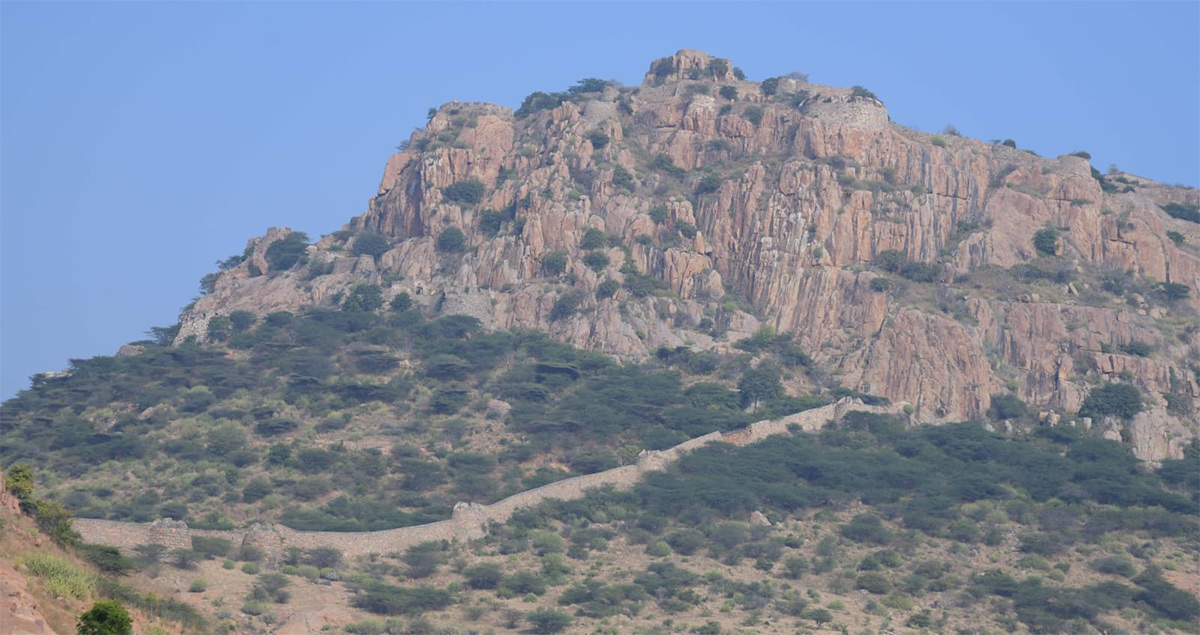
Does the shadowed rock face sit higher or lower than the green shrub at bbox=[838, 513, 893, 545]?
higher

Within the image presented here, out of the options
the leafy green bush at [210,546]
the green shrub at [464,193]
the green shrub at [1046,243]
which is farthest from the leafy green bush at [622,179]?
the leafy green bush at [210,546]

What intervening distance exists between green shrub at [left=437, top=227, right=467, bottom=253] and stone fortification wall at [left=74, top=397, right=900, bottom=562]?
24978mm

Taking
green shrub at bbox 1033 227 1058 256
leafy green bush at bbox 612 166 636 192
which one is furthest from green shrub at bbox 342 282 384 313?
green shrub at bbox 1033 227 1058 256

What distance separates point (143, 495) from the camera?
7788 centimetres

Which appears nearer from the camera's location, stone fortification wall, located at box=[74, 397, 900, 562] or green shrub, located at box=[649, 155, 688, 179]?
stone fortification wall, located at box=[74, 397, 900, 562]

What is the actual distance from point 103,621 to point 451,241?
74.1 metres

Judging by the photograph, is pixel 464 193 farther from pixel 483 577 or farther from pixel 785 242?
pixel 483 577

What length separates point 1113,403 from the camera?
304 ft

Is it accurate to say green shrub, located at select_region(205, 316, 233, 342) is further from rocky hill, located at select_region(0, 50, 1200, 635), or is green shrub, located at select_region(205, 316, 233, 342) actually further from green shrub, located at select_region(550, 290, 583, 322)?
green shrub, located at select_region(550, 290, 583, 322)

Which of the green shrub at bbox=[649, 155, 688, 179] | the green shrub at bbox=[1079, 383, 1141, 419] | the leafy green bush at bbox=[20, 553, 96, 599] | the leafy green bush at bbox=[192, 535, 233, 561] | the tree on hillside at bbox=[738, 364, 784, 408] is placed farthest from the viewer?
the green shrub at bbox=[649, 155, 688, 179]

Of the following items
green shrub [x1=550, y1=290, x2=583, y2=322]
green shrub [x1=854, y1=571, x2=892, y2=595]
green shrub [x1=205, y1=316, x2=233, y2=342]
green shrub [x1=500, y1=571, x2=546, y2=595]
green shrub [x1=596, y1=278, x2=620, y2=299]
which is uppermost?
green shrub [x1=596, y1=278, x2=620, y2=299]

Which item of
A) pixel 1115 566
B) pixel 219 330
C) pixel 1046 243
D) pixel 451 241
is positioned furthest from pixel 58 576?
pixel 1046 243

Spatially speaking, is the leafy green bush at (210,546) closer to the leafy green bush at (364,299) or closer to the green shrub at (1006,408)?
the leafy green bush at (364,299)

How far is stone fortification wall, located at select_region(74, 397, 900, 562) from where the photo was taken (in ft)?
202
